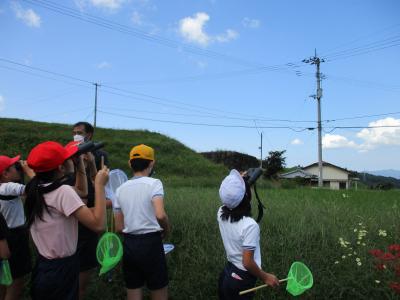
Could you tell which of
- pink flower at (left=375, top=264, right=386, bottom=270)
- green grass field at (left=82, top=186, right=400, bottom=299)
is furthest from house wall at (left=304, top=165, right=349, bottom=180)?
pink flower at (left=375, top=264, right=386, bottom=270)

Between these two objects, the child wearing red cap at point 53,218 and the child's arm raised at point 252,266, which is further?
the child's arm raised at point 252,266

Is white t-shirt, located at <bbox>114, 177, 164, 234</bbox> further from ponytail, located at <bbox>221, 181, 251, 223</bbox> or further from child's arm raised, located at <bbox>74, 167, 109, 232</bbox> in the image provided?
ponytail, located at <bbox>221, 181, 251, 223</bbox>

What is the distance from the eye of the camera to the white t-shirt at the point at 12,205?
3656mm

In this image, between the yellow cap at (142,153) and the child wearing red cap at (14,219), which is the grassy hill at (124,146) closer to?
the child wearing red cap at (14,219)

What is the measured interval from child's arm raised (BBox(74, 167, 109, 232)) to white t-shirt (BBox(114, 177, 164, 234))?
1.43 feet

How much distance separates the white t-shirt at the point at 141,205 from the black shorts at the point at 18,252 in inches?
46.1

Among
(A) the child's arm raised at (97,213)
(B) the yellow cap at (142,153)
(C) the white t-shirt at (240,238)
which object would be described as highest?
(B) the yellow cap at (142,153)

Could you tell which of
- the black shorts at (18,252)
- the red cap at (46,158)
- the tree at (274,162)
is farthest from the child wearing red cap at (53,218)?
the tree at (274,162)

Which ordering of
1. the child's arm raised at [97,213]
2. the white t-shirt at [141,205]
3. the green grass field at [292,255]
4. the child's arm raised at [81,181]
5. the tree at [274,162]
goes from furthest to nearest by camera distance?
the tree at [274,162]
the green grass field at [292,255]
the child's arm raised at [81,181]
the white t-shirt at [141,205]
the child's arm raised at [97,213]

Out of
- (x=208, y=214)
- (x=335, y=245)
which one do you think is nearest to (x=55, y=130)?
(x=208, y=214)

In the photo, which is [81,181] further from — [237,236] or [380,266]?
[380,266]

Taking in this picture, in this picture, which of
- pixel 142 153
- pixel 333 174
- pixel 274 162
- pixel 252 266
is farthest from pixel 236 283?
pixel 333 174

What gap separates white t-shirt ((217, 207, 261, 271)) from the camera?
280 cm

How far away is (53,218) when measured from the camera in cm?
270
